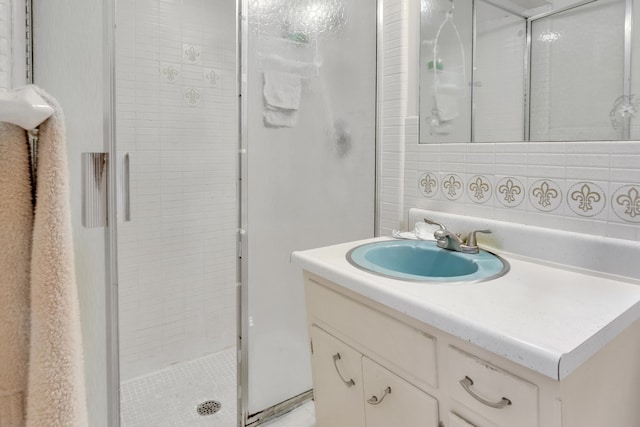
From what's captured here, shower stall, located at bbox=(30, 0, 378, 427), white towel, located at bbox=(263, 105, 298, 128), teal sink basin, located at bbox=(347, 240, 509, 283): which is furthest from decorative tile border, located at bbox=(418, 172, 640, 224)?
white towel, located at bbox=(263, 105, 298, 128)

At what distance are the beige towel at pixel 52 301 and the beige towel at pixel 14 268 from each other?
2cm

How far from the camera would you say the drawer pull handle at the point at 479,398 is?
2.40 ft

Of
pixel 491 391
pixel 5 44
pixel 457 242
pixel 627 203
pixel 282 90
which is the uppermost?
pixel 282 90

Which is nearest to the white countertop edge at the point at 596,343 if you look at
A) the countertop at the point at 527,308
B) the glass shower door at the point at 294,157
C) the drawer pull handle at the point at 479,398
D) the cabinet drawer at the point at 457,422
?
the countertop at the point at 527,308

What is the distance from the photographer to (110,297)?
0.64 meters

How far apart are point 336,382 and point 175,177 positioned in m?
1.35

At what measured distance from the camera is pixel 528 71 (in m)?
1.32

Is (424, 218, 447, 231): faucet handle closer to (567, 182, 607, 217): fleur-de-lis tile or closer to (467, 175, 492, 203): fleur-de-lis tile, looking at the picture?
(467, 175, 492, 203): fleur-de-lis tile

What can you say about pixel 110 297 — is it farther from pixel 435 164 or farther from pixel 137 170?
pixel 137 170

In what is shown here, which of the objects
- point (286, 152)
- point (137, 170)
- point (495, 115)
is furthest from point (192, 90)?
point (495, 115)

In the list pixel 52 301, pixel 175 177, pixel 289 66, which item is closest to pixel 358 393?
pixel 52 301

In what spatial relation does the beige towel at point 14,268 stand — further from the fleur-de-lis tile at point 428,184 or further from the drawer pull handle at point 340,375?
the fleur-de-lis tile at point 428,184

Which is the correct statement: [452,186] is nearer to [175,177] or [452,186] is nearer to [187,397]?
[175,177]

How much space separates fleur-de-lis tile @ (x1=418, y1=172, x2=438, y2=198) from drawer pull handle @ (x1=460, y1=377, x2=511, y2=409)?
0.90 metres
